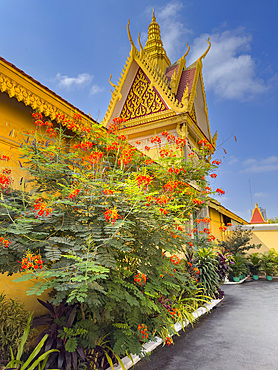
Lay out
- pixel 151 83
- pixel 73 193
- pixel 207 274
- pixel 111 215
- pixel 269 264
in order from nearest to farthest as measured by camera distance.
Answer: pixel 111 215
pixel 73 193
pixel 207 274
pixel 151 83
pixel 269 264

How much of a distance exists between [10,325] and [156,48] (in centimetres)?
1358

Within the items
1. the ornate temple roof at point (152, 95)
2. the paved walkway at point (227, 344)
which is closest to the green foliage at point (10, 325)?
the paved walkway at point (227, 344)

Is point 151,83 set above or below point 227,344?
above

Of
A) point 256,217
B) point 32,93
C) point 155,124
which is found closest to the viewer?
point 32,93

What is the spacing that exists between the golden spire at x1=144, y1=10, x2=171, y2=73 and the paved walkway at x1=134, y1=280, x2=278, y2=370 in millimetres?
11296

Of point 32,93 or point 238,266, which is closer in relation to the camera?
point 32,93

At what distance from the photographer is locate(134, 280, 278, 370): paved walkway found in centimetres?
351

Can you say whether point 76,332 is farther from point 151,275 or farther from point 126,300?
point 151,275

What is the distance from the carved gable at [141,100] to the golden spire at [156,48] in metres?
3.00

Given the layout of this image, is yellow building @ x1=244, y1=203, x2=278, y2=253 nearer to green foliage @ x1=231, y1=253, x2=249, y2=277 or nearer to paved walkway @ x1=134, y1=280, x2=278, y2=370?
green foliage @ x1=231, y1=253, x2=249, y2=277

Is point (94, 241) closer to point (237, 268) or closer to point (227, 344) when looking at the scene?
point (227, 344)

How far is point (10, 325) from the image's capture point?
10.2 feet

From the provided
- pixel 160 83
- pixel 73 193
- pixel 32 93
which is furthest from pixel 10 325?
pixel 160 83

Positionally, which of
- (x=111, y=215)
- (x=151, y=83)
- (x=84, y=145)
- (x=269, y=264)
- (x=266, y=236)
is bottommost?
(x=269, y=264)
